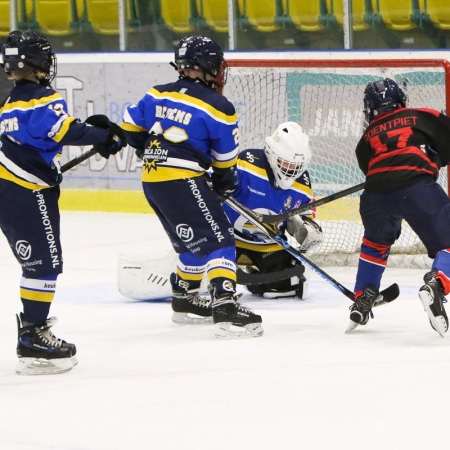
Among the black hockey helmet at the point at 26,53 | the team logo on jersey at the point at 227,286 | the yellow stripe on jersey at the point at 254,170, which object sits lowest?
the team logo on jersey at the point at 227,286

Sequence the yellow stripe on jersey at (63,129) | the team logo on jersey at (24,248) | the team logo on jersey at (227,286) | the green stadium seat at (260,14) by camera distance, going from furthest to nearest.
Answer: the green stadium seat at (260,14)
the team logo on jersey at (227,286)
the team logo on jersey at (24,248)
the yellow stripe on jersey at (63,129)

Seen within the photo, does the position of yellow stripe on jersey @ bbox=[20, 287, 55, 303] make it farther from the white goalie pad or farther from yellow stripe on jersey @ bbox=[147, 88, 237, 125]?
the white goalie pad

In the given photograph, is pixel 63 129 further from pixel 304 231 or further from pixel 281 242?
pixel 304 231

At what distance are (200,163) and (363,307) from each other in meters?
0.79

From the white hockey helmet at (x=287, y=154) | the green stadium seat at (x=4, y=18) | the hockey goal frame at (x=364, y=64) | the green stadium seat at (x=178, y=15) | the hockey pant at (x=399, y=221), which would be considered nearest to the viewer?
the hockey pant at (x=399, y=221)

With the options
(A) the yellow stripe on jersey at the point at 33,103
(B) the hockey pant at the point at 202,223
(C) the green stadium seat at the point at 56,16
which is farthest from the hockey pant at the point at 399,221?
(C) the green stadium seat at the point at 56,16

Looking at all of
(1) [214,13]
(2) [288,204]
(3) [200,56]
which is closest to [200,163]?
(3) [200,56]

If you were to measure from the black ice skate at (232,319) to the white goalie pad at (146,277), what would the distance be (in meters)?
0.88

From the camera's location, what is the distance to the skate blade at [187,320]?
5.04 m

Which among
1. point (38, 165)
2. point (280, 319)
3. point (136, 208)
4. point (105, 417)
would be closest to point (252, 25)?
point (136, 208)

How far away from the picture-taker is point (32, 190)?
160 inches

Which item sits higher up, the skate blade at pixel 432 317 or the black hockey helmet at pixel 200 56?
the black hockey helmet at pixel 200 56

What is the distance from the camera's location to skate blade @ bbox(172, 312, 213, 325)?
5035mm

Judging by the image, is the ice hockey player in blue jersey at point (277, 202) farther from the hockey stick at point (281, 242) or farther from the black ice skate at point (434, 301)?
the black ice skate at point (434, 301)
